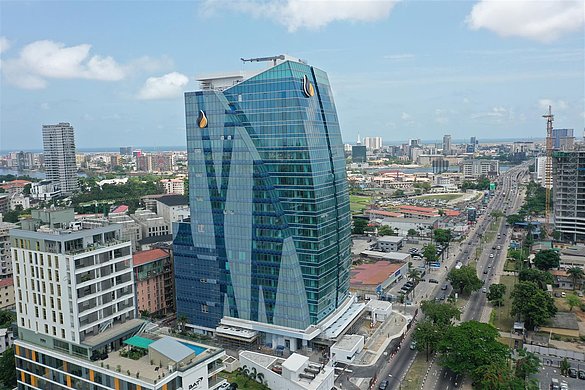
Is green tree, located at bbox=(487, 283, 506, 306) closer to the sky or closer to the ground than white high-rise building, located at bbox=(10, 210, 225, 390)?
closer to the ground

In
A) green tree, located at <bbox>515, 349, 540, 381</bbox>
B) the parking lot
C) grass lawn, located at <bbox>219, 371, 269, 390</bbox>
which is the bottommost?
the parking lot

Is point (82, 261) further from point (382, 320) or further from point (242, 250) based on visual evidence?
point (382, 320)

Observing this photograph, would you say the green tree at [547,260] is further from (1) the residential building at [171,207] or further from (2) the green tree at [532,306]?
(1) the residential building at [171,207]

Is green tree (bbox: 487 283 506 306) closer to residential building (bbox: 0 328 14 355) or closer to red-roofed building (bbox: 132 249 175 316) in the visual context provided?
red-roofed building (bbox: 132 249 175 316)

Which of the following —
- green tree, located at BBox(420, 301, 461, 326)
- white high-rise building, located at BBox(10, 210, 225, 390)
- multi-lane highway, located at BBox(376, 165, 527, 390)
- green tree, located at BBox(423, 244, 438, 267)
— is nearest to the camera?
white high-rise building, located at BBox(10, 210, 225, 390)

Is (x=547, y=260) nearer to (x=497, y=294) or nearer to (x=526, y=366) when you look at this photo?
(x=497, y=294)

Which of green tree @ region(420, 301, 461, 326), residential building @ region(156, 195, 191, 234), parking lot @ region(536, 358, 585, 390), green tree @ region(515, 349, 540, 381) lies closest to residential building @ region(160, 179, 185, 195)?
residential building @ region(156, 195, 191, 234)

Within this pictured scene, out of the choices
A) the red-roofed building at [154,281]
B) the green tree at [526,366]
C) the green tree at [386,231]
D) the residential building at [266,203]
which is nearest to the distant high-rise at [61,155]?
the green tree at [386,231]
